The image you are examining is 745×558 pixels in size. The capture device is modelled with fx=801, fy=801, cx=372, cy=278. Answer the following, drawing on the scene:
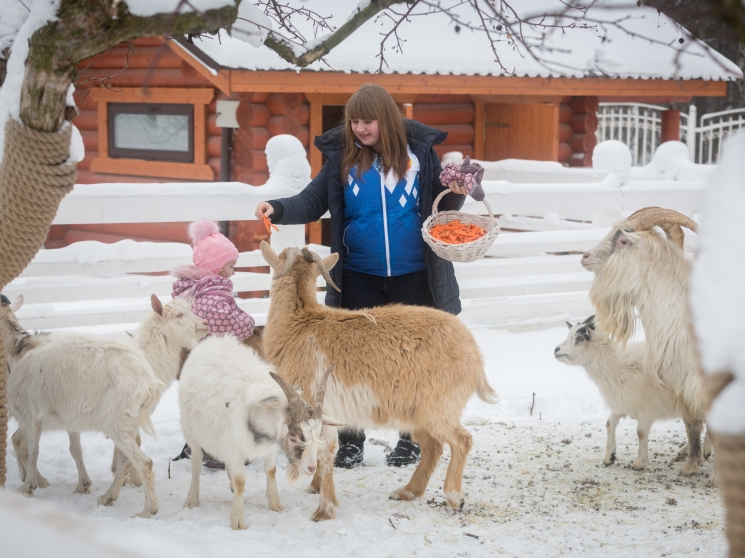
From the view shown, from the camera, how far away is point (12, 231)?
2.95 m

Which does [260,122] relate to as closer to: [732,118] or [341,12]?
[341,12]

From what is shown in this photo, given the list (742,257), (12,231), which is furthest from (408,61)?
(742,257)

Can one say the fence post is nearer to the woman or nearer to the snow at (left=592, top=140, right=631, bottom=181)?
the snow at (left=592, top=140, right=631, bottom=181)

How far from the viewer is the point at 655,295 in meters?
4.68

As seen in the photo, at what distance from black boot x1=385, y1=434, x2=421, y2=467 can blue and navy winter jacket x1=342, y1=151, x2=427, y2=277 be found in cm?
110

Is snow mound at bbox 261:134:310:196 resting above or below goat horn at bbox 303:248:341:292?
above

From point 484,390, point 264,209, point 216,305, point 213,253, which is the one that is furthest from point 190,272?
point 484,390

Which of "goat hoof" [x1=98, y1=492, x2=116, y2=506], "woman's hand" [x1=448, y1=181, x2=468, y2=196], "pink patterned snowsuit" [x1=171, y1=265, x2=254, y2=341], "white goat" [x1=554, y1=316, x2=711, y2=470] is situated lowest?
"goat hoof" [x1=98, y1=492, x2=116, y2=506]

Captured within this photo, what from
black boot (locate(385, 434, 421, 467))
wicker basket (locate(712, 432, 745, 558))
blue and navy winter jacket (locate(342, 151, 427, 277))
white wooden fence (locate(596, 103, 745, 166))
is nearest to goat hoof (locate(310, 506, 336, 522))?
black boot (locate(385, 434, 421, 467))

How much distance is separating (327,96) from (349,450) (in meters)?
7.29

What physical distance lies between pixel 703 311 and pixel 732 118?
82.5ft

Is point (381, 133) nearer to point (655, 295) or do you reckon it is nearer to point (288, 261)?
point (288, 261)

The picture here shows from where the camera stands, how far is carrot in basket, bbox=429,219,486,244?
14.7 feet

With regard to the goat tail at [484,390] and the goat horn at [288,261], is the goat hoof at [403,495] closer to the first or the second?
the goat tail at [484,390]
